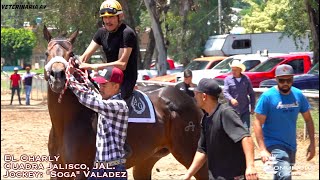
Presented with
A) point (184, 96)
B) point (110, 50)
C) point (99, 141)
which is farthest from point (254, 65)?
point (99, 141)

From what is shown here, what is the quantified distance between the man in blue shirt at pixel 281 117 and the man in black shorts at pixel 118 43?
1491 millimetres

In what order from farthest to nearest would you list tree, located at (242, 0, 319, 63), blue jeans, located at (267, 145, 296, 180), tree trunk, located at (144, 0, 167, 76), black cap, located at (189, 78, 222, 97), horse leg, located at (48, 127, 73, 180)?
tree trunk, located at (144, 0, 167, 76) < tree, located at (242, 0, 319, 63) < blue jeans, located at (267, 145, 296, 180) < horse leg, located at (48, 127, 73, 180) < black cap, located at (189, 78, 222, 97)

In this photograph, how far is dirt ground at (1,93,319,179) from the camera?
1242 cm

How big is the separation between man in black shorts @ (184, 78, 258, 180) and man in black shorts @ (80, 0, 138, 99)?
1.84 m

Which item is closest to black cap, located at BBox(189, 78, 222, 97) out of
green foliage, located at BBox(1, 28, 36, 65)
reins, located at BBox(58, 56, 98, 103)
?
reins, located at BBox(58, 56, 98, 103)

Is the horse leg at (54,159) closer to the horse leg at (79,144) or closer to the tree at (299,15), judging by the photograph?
the horse leg at (79,144)

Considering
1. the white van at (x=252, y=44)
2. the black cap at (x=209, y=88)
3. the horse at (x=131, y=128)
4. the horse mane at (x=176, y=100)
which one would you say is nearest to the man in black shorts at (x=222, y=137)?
the black cap at (x=209, y=88)

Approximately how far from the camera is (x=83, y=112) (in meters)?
7.78

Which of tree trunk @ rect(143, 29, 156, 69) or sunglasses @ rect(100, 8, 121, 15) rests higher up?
sunglasses @ rect(100, 8, 121, 15)

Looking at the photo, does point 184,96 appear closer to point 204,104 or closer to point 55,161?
point 55,161

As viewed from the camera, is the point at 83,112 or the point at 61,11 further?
the point at 61,11

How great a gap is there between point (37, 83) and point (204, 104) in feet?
110

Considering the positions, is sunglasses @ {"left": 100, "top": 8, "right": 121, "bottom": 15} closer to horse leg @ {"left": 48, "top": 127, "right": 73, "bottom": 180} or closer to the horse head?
the horse head

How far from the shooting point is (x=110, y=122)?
6531 millimetres
